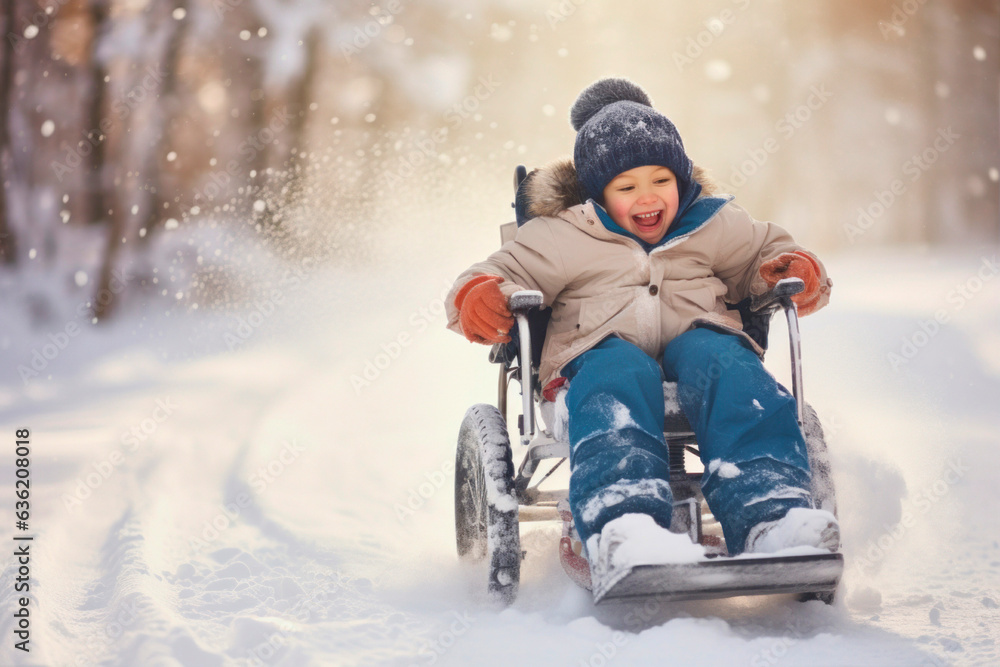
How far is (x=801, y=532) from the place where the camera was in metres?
1.55

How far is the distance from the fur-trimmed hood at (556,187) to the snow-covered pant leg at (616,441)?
2.04 ft

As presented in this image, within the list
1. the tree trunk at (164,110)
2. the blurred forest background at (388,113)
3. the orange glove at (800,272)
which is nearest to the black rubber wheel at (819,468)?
the orange glove at (800,272)

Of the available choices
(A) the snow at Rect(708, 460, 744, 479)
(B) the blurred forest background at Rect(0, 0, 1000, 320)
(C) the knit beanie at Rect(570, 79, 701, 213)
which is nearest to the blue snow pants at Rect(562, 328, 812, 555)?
(A) the snow at Rect(708, 460, 744, 479)

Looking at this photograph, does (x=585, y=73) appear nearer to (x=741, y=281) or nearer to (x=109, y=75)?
(x=109, y=75)

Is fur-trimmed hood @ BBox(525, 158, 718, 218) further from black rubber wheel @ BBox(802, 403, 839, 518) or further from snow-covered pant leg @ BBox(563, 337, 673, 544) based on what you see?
black rubber wheel @ BBox(802, 403, 839, 518)

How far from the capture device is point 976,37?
652cm

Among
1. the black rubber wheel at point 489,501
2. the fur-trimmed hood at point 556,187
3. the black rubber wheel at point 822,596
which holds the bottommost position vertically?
the black rubber wheel at point 822,596

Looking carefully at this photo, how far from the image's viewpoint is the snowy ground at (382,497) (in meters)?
1.75

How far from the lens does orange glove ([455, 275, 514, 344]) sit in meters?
2.11

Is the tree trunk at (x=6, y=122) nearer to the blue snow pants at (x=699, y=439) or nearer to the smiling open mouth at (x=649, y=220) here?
the smiling open mouth at (x=649, y=220)

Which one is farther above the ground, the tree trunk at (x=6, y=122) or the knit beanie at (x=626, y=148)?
the tree trunk at (x=6, y=122)

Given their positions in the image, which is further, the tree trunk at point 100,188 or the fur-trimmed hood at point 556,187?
the tree trunk at point 100,188

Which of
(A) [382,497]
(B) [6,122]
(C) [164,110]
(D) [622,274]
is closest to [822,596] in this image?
(D) [622,274]

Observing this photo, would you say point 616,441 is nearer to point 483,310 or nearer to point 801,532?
point 801,532
